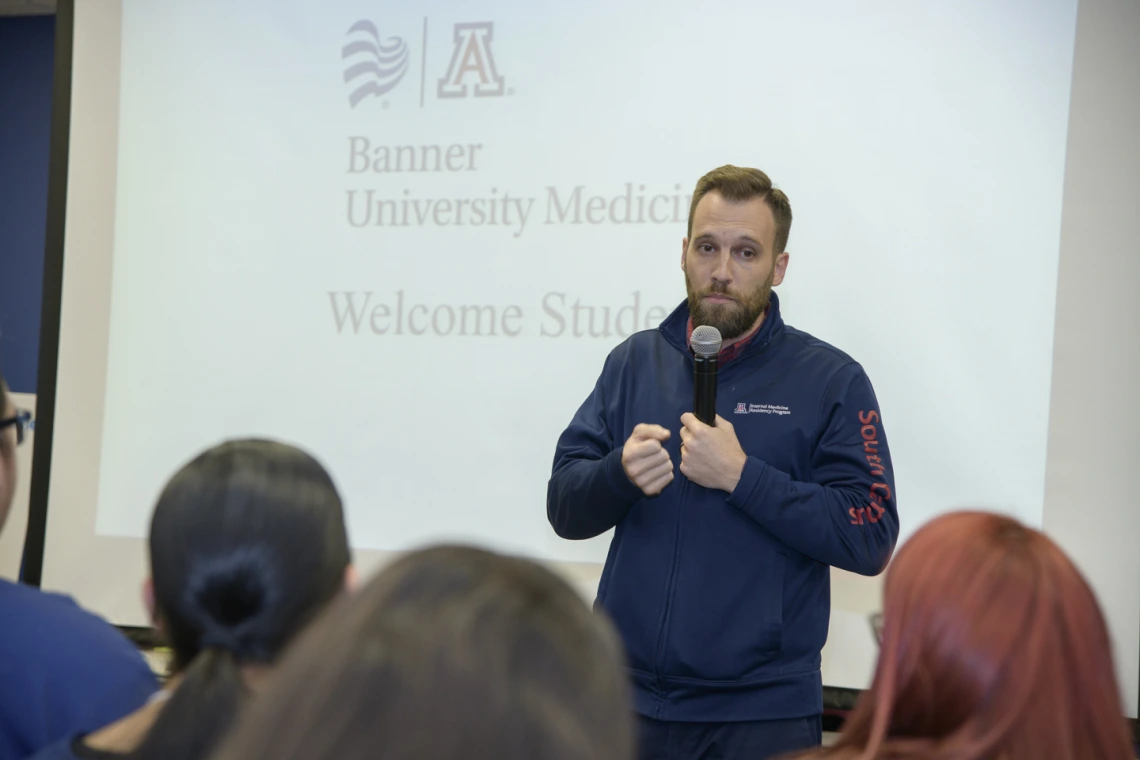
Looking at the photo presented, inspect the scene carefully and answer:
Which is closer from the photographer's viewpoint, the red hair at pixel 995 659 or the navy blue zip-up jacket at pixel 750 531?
the red hair at pixel 995 659

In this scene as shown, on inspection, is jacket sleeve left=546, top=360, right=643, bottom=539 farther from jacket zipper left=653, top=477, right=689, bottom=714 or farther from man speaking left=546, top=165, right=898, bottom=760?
jacket zipper left=653, top=477, right=689, bottom=714

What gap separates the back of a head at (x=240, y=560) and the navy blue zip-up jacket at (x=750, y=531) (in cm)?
93

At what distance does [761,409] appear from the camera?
198 cm

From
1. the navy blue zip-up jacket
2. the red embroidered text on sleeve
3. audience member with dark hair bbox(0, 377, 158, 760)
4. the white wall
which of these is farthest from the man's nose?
audience member with dark hair bbox(0, 377, 158, 760)

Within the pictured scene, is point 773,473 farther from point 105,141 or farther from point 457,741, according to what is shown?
point 105,141

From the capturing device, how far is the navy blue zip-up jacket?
1840 millimetres

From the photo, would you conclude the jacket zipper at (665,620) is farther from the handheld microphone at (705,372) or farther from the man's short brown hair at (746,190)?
the man's short brown hair at (746,190)

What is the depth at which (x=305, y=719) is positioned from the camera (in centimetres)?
45

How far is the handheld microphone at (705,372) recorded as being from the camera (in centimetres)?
184

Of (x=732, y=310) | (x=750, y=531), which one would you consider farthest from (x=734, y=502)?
(x=732, y=310)

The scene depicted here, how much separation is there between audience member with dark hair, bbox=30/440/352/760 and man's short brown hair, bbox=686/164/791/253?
1.29 m

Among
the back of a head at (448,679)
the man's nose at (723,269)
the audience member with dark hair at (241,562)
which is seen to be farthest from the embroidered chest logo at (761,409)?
the back of a head at (448,679)

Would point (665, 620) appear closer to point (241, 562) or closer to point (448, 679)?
point (241, 562)

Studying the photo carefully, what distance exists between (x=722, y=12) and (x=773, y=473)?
5.06 feet
